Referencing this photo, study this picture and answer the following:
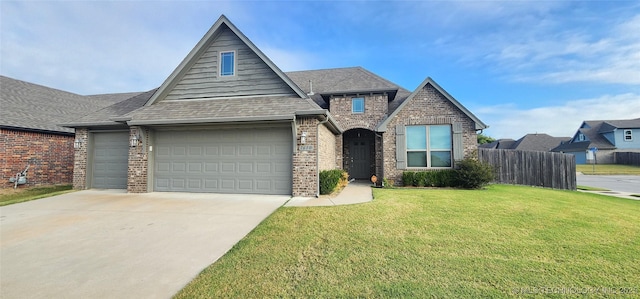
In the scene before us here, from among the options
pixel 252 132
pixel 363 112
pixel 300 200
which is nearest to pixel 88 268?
pixel 300 200

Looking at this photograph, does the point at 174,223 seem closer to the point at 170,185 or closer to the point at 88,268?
the point at 88,268

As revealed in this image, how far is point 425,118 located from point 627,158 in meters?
36.5

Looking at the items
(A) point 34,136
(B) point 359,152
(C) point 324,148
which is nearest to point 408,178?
(C) point 324,148

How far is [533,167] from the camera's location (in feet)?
41.4

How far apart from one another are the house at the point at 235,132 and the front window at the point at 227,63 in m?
0.04

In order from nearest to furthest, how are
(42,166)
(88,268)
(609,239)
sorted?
(88,268), (609,239), (42,166)

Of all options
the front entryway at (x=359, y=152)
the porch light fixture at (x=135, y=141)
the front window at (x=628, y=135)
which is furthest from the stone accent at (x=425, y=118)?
the front window at (x=628, y=135)

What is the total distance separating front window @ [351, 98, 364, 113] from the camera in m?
13.6

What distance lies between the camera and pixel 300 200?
7.59m

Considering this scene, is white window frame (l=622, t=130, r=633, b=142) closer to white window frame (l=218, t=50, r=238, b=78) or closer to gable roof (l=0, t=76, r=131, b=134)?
white window frame (l=218, t=50, r=238, b=78)

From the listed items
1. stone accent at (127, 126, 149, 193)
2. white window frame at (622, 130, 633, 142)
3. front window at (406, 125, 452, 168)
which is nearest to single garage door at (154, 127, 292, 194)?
stone accent at (127, 126, 149, 193)

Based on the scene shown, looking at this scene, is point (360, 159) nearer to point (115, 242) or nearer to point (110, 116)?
point (115, 242)

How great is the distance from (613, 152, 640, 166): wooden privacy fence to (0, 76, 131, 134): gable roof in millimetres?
50611

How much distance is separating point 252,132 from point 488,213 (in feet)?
24.6
